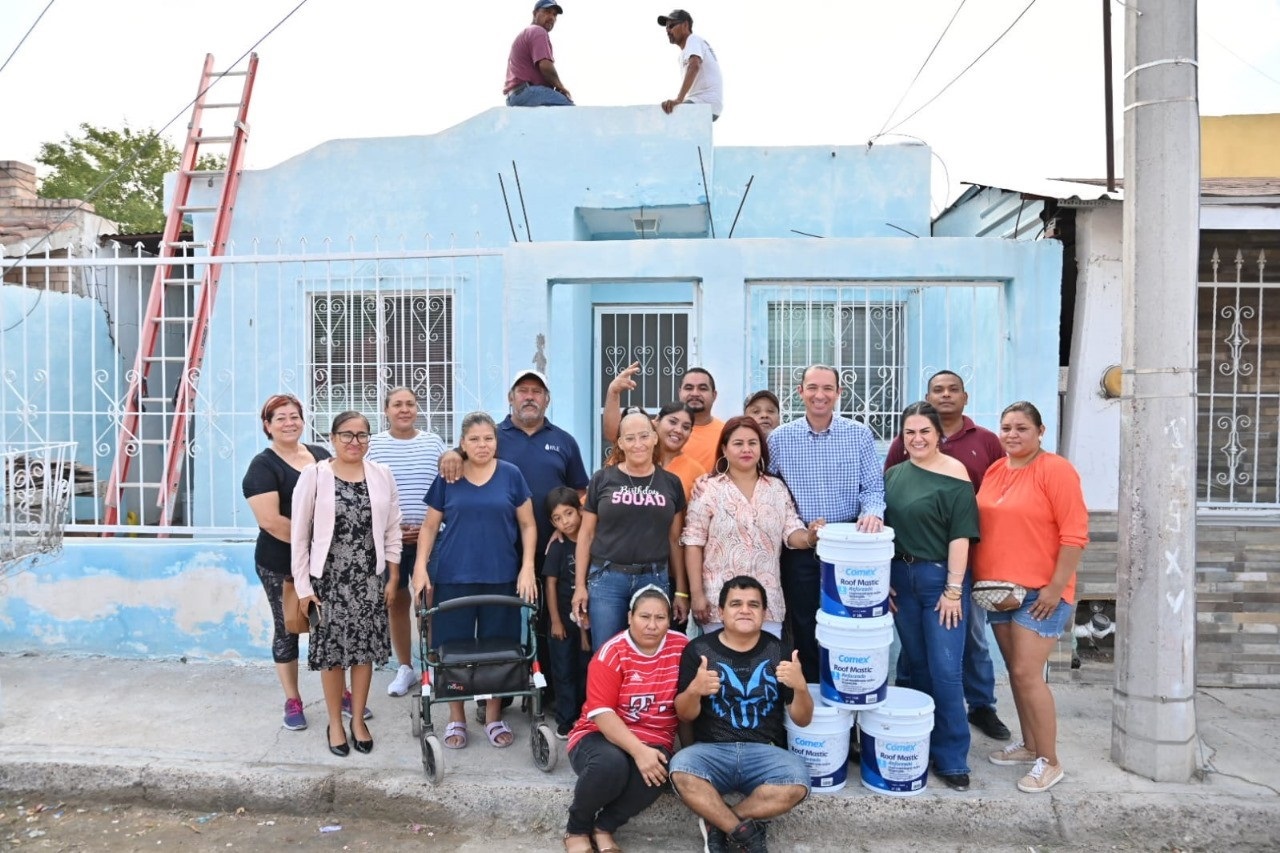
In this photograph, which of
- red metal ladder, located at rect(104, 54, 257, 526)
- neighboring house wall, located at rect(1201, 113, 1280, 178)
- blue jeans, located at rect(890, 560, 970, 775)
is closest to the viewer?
blue jeans, located at rect(890, 560, 970, 775)

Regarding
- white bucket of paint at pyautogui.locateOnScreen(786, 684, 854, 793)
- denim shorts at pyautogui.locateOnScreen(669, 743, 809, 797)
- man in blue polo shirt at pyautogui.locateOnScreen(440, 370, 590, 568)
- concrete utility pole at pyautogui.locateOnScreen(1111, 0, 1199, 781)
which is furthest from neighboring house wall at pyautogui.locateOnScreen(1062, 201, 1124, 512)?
man in blue polo shirt at pyautogui.locateOnScreen(440, 370, 590, 568)

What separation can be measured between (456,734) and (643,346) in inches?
183

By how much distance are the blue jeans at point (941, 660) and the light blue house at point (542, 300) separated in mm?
1751

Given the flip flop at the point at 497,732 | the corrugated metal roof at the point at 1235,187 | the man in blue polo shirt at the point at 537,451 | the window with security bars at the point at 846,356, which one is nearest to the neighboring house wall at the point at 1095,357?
the corrugated metal roof at the point at 1235,187

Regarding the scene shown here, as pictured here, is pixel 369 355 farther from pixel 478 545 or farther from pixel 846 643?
pixel 846 643

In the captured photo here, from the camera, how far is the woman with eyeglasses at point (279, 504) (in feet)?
14.4

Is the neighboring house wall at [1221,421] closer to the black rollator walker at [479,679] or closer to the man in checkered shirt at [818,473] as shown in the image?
the man in checkered shirt at [818,473]

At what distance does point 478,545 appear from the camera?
4410mm

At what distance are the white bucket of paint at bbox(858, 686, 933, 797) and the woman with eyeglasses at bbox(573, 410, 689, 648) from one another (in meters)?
1.15

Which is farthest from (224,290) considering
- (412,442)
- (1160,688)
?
(1160,688)

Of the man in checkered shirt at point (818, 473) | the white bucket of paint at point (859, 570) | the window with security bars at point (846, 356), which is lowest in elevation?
the white bucket of paint at point (859, 570)

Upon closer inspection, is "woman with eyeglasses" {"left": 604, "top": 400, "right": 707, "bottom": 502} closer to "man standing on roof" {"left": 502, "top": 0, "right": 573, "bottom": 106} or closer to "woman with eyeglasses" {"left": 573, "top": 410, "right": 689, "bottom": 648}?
"woman with eyeglasses" {"left": 573, "top": 410, "right": 689, "bottom": 648}

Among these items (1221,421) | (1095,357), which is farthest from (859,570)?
(1221,421)

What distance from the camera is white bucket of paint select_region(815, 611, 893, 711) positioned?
3904mm
